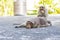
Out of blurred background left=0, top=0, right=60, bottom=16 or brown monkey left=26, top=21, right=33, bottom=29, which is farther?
blurred background left=0, top=0, right=60, bottom=16

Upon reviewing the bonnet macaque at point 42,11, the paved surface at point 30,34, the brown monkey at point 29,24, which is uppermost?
the bonnet macaque at point 42,11

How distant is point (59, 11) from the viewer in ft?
31.7

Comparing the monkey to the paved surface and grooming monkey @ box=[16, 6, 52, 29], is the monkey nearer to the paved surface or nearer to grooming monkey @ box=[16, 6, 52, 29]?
grooming monkey @ box=[16, 6, 52, 29]

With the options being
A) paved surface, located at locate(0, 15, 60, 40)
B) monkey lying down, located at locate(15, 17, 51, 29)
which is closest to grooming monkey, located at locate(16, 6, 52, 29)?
monkey lying down, located at locate(15, 17, 51, 29)

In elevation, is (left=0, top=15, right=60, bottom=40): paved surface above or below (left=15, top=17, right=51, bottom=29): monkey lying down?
below

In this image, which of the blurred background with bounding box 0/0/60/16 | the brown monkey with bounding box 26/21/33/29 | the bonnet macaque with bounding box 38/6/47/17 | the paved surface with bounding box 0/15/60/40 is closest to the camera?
the paved surface with bounding box 0/15/60/40

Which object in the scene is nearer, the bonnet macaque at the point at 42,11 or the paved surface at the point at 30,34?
the paved surface at the point at 30,34

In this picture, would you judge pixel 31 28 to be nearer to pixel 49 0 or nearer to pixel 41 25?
pixel 41 25

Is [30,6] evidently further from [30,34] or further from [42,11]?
[30,34]

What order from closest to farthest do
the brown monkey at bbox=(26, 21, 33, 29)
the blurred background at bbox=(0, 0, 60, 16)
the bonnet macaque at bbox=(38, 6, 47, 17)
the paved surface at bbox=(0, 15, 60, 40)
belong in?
the paved surface at bbox=(0, 15, 60, 40), the brown monkey at bbox=(26, 21, 33, 29), the bonnet macaque at bbox=(38, 6, 47, 17), the blurred background at bbox=(0, 0, 60, 16)

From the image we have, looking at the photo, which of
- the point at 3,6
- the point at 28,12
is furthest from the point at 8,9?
the point at 28,12

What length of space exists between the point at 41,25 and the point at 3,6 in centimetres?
646

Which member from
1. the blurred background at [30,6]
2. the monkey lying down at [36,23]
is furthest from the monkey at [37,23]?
the blurred background at [30,6]

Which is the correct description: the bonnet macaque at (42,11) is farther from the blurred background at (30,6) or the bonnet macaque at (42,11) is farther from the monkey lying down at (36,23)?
the blurred background at (30,6)
